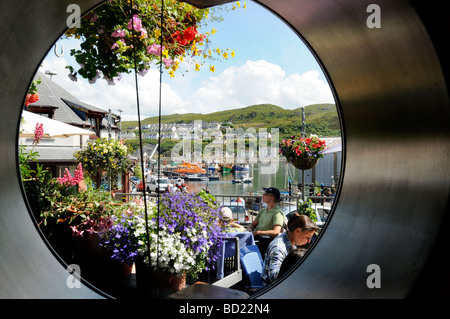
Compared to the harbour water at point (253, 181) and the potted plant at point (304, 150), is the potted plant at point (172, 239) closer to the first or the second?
the potted plant at point (304, 150)

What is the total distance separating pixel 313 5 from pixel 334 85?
17.2 inches

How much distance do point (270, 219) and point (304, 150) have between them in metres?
1.97

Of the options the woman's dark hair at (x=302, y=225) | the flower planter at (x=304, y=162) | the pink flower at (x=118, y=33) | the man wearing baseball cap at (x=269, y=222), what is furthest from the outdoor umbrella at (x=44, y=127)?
the woman's dark hair at (x=302, y=225)

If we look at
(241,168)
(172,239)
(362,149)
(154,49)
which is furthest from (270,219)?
(241,168)

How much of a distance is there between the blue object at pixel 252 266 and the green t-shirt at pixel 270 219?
1011 mm

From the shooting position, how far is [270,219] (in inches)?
166

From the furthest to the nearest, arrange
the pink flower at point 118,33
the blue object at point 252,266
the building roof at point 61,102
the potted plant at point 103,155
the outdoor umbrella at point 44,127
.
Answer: the building roof at point 61,102 < the potted plant at point 103,155 < the outdoor umbrella at point 44,127 < the blue object at point 252,266 < the pink flower at point 118,33

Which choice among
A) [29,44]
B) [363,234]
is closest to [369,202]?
[363,234]

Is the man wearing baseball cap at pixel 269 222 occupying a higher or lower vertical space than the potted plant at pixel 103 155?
lower

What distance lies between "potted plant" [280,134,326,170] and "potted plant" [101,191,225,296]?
3.28 m

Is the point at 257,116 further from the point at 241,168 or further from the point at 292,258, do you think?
the point at 292,258

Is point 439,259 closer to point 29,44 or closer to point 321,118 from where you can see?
point 29,44

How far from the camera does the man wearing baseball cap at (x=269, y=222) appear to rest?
4113 millimetres

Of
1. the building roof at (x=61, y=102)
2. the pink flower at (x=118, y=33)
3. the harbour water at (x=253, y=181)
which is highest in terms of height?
the building roof at (x=61, y=102)
